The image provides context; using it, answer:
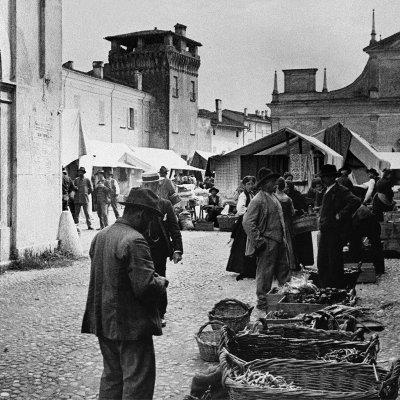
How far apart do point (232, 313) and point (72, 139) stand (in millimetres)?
11431

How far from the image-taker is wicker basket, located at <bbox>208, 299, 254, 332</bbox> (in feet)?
23.3

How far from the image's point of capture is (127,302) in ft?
14.1

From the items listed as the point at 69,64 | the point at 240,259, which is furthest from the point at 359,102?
the point at 240,259

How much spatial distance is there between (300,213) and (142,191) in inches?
367

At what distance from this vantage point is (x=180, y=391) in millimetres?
5621

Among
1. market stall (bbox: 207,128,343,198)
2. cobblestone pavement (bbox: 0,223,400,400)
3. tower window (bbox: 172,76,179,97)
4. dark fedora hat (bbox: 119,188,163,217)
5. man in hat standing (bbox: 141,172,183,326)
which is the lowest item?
cobblestone pavement (bbox: 0,223,400,400)

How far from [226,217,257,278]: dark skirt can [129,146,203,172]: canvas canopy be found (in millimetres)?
33101

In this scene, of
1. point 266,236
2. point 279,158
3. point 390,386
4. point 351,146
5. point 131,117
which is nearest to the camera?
point 390,386

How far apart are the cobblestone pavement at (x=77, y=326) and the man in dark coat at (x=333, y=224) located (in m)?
0.65

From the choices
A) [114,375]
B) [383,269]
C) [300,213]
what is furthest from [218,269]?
[114,375]

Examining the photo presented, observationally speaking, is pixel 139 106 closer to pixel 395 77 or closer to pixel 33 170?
pixel 395 77

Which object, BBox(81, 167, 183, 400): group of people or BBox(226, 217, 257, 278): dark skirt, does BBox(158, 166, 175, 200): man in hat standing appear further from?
BBox(81, 167, 183, 400): group of people

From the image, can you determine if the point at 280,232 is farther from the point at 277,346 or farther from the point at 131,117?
the point at 131,117

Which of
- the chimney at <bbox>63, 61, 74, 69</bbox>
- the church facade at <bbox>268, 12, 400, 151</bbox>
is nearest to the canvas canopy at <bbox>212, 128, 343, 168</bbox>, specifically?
the church facade at <bbox>268, 12, 400, 151</bbox>
